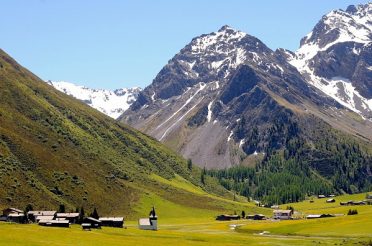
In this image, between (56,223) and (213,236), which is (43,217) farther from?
(213,236)

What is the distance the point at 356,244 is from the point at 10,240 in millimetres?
75270

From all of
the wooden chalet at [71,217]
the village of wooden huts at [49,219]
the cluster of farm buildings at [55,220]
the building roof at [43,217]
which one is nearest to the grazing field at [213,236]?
the village of wooden huts at [49,219]

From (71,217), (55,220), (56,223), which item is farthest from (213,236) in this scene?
(71,217)

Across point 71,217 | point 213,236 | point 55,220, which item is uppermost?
point 71,217

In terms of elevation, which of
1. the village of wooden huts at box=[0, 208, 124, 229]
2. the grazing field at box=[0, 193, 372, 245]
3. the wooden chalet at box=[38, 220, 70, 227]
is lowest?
the grazing field at box=[0, 193, 372, 245]

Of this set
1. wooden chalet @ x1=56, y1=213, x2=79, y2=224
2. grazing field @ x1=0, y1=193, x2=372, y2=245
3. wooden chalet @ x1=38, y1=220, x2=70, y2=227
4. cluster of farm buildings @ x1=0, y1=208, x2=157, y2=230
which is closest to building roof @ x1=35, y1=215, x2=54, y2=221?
cluster of farm buildings @ x1=0, y1=208, x2=157, y2=230

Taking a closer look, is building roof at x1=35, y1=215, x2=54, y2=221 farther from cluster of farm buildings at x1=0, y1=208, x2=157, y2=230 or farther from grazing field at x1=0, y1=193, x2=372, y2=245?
grazing field at x1=0, y1=193, x2=372, y2=245

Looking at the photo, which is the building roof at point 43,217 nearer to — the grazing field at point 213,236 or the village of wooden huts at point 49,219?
the village of wooden huts at point 49,219

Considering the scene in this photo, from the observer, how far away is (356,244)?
135500 millimetres

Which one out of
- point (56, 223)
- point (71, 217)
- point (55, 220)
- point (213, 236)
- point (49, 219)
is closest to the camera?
point (213, 236)

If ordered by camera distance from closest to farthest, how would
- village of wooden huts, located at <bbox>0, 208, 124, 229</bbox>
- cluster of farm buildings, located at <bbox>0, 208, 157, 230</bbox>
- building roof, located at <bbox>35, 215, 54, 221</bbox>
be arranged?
village of wooden huts, located at <bbox>0, 208, 124, 229</bbox>
cluster of farm buildings, located at <bbox>0, 208, 157, 230</bbox>
building roof, located at <bbox>35, 215, 54, 221</bbox>

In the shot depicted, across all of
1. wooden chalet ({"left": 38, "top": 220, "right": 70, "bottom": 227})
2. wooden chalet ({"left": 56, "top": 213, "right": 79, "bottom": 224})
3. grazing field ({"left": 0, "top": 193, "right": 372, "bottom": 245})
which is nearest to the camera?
grazing field ({"left": 0, "top": 193, "right": 372, "bottom": 245})

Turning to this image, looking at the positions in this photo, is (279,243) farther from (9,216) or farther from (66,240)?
(9,216)

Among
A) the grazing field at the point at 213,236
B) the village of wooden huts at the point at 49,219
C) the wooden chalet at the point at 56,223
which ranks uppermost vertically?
the village of wooden huts at the point at 49,219
